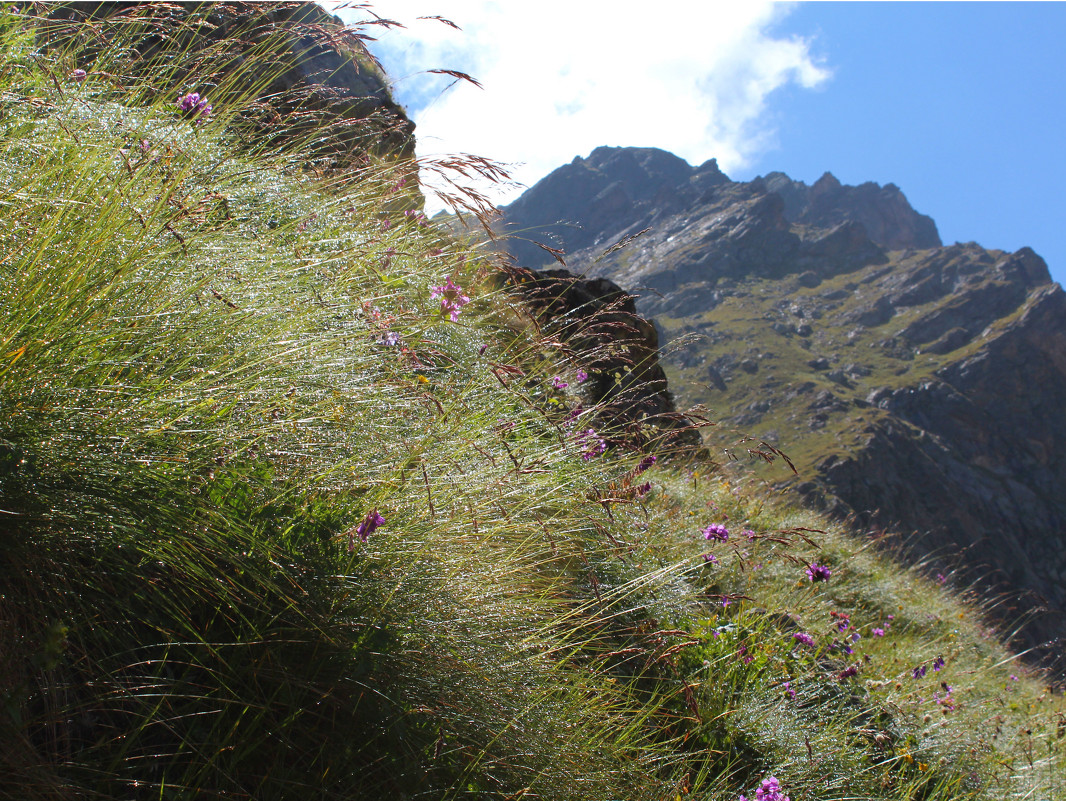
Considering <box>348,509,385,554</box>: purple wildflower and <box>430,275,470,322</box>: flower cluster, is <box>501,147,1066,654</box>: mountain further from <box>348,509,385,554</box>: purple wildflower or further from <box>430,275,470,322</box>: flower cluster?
<box>348,509,385,554</box>: purple wildflower

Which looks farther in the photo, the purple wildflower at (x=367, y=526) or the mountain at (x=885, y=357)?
the mountain at (x=885, y=357)

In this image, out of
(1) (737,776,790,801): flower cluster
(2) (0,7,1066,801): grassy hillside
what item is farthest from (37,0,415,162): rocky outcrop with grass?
(1) (737,776,790,801): flower cluster

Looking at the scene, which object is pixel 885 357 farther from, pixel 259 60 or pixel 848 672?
pixel 259 60

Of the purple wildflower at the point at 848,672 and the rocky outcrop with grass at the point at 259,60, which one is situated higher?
the rocky outcrop with grass at the point at 259,60

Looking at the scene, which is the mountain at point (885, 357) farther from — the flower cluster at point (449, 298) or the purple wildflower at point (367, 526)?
the purple wildflower at point (367, 526)

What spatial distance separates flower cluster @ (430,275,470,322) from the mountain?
1906 inches

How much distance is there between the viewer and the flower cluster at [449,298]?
3061 millimetres

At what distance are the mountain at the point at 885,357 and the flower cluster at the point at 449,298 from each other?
48.4 m

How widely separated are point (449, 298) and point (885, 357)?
13637cm

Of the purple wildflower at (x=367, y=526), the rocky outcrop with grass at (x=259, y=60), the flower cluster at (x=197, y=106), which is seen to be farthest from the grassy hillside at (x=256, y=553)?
the rocky outcrop with grass at (x=259, y=60)

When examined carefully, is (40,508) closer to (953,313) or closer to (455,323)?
(455,323)

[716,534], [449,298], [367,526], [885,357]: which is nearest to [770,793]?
[716,534]

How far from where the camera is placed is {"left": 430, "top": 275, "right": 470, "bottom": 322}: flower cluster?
306cm

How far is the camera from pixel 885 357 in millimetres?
120812
